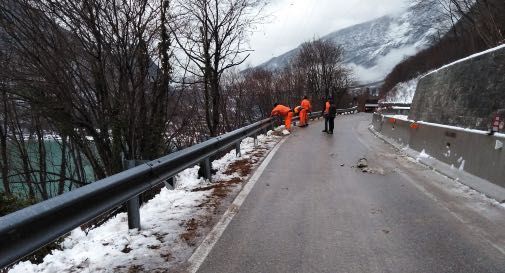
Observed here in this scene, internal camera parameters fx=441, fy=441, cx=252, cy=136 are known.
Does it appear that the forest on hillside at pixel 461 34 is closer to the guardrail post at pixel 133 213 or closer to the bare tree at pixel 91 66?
the bare tree at pixel 91 66

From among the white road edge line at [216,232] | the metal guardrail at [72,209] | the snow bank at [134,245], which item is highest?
the metal guardrail at [72,209]

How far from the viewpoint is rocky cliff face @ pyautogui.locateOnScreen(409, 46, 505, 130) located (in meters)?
7.75

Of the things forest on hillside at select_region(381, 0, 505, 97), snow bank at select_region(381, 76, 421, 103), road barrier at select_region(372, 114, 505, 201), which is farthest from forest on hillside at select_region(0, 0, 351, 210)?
snow bank at select_region(381, 76, 421, 103)

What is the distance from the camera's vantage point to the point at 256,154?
41.0ft

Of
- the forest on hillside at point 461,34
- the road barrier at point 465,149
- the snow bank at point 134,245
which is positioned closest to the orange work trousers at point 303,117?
the forest on hillside at point 461,34

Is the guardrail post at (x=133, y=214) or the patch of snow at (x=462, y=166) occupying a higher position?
the guardrail post at (x=133, y=214)

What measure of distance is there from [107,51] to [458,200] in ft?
23.3

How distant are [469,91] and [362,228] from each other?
5108 mm

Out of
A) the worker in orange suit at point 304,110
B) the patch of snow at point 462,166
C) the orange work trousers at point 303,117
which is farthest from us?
the orange work trousers at point 303,117

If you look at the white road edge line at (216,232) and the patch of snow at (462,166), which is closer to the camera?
the white road edge line at (216,232)

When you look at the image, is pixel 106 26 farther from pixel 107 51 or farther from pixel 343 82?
pixel 343 82

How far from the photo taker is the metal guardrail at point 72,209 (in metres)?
3.08

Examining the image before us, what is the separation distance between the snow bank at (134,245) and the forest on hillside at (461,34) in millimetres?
11659

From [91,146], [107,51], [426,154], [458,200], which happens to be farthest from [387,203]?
[91,146]
